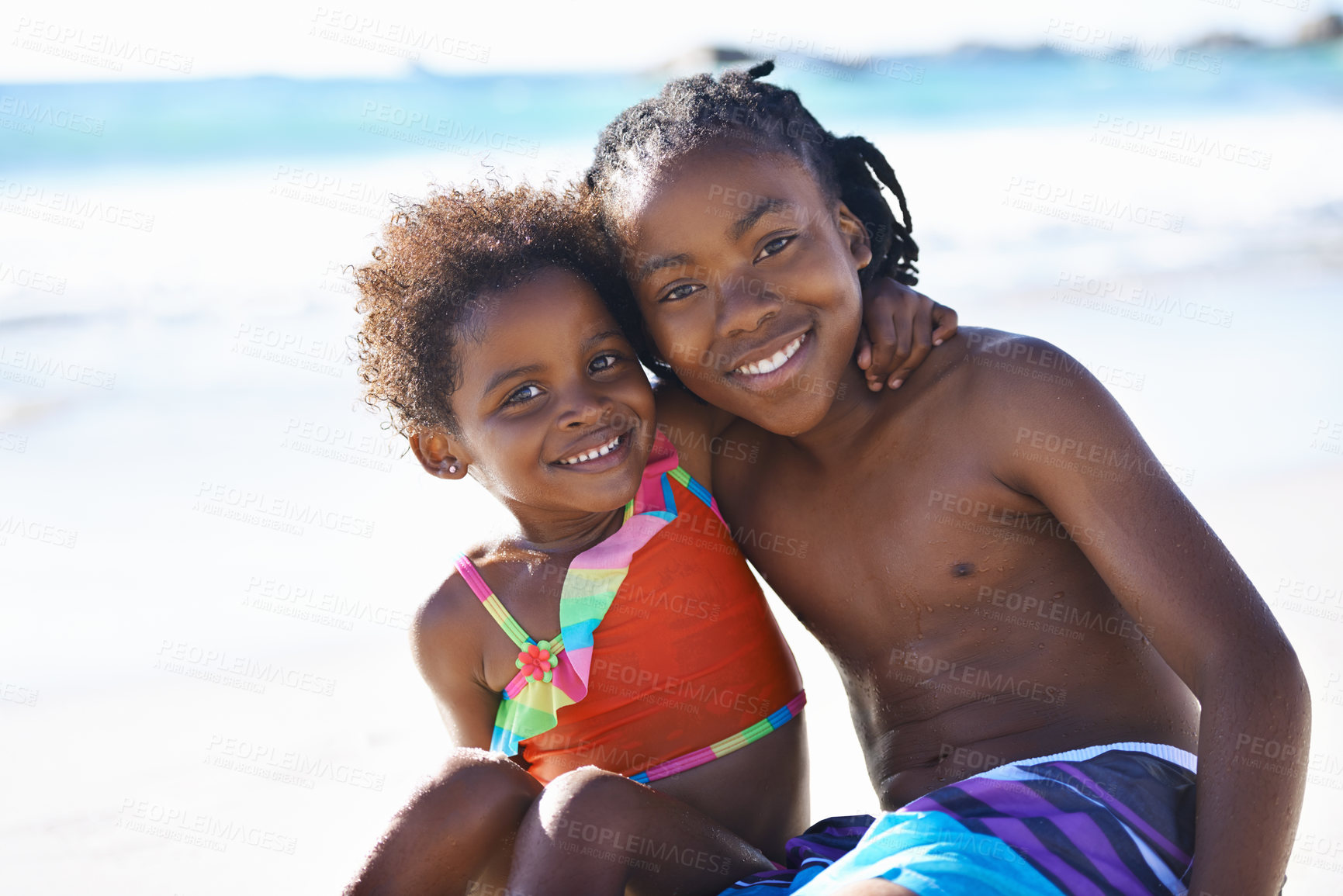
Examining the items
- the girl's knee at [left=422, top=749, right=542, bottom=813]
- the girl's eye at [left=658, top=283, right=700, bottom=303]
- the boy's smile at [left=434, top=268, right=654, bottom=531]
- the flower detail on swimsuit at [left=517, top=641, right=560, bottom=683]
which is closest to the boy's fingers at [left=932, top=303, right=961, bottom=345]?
the girl's eye at [left=658, top=283, right=700, bottom=303]

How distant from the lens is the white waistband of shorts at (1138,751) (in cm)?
199

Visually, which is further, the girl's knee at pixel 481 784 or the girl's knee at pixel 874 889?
the girl's knee at pixel 481 784

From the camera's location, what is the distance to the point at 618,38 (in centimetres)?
1536

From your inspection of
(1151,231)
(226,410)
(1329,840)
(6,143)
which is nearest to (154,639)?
(226,410)

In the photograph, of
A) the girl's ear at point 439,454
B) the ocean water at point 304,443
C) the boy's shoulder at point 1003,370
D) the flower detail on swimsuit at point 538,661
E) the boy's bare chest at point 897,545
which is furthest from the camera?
the ocean water at point 304,443

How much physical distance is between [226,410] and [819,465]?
3.81 metres

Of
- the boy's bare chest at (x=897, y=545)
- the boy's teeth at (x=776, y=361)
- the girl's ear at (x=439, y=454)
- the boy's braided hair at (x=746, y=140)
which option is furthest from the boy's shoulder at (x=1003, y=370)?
the girl's ear at (x=439, y=454)

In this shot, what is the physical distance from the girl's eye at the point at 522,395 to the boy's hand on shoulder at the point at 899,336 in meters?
0.63

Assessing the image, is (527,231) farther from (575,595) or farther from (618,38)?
(618,38)

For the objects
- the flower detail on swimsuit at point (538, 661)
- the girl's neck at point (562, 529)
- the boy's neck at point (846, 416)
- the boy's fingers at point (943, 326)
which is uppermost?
the boy's fingers at point (943, 326)

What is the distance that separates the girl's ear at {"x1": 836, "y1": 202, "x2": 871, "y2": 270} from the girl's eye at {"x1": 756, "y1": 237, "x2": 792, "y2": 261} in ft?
0.71

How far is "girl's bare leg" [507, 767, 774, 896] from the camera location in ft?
6.41

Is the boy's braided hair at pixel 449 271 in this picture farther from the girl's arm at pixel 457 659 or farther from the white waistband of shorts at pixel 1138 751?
the white waistband of shorts at pixel 1138 751

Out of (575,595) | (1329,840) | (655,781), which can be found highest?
(575,595)
